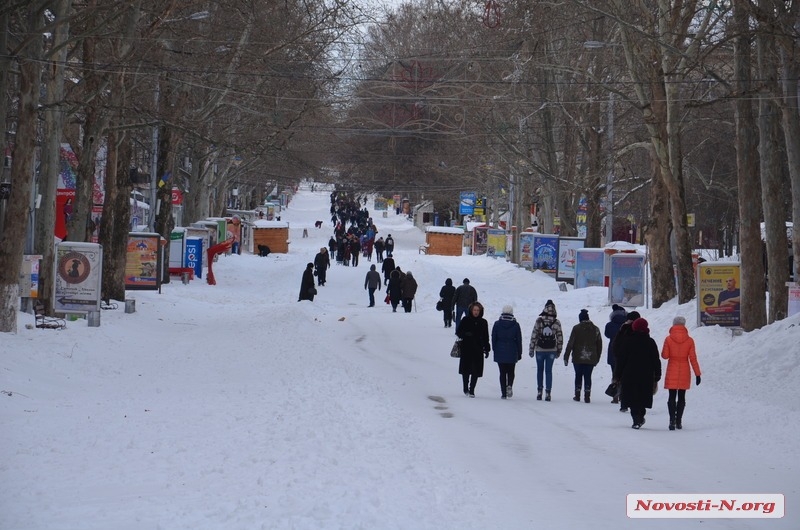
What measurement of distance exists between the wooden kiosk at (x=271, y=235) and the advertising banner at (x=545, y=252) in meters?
24.0

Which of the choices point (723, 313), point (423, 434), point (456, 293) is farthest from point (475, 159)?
point (423, 434)

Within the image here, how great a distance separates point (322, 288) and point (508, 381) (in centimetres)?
2674

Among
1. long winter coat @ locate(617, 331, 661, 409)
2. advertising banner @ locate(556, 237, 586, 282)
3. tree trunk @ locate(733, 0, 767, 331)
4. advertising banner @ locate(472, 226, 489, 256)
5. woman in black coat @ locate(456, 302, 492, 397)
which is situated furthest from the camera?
advertising banner @ locate(472, 226, 489, 256)

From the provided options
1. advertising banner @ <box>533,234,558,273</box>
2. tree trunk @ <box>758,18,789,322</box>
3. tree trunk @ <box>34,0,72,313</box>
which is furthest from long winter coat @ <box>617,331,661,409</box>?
advertising banner @ <box>533,234,558,273</box>

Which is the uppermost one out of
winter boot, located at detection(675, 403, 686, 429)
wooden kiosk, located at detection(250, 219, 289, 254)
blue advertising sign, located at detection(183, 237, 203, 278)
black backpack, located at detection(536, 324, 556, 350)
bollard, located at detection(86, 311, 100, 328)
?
wooden kiosk, located at detection(250, 219, 289, 254)

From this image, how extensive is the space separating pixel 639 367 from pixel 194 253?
29740 mm

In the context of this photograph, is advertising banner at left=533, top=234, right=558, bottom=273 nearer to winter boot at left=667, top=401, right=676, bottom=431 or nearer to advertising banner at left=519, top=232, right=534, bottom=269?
advertising banner at left=519, top=232, right=534, bottom=269

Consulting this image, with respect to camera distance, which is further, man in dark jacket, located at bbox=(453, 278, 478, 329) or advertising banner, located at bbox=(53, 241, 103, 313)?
man in dark jacket, located at bbox=(453, 278, 478, 329)

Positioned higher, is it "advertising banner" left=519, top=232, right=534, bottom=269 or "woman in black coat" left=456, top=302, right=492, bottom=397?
"advertising banner" left=519, top=232, right=534, bottom=269

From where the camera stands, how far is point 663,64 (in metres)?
25.9

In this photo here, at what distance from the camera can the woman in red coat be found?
13.9m

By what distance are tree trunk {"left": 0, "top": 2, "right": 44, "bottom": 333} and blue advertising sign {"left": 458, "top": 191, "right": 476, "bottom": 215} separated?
68.8 meters

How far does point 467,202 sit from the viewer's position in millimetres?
87812

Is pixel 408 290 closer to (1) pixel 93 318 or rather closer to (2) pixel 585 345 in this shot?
(1) pixel 93 318
